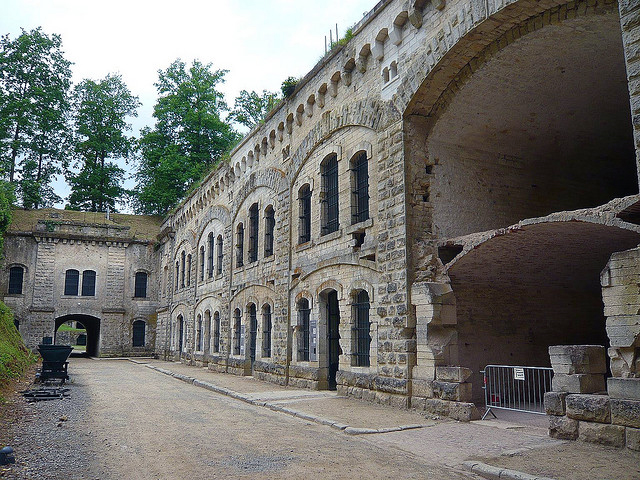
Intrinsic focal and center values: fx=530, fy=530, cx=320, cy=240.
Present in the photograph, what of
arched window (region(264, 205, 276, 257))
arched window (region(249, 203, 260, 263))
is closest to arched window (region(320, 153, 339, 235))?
arched window (region(264, 205, 276, 257))

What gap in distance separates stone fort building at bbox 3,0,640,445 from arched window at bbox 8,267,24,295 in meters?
22.8

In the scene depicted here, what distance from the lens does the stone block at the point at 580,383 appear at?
7945 mm

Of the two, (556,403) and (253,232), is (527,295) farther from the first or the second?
Result: (253,232)

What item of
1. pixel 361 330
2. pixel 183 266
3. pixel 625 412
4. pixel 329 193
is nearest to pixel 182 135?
pixel 183 266

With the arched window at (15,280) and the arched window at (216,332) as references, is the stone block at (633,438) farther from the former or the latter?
the arched window at (15,280)

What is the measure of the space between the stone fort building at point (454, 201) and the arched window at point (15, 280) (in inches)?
899

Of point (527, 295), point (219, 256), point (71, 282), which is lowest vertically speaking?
point (527, 295)

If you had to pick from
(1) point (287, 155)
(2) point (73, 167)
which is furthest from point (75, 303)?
(1) point (287, 155)

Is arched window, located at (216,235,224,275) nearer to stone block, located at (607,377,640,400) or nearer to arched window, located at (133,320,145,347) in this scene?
arched window, located at (133,320,145,347)

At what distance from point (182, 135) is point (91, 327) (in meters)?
16.1

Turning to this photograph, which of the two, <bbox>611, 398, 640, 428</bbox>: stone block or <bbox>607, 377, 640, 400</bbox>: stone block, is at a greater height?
<bbox>607, 377, 640, 400</bbox>: stone block

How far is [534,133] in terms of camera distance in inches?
494

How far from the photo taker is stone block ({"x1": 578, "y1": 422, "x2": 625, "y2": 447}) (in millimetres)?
7176

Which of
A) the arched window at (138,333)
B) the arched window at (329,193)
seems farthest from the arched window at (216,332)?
the arched window at (138,333)
